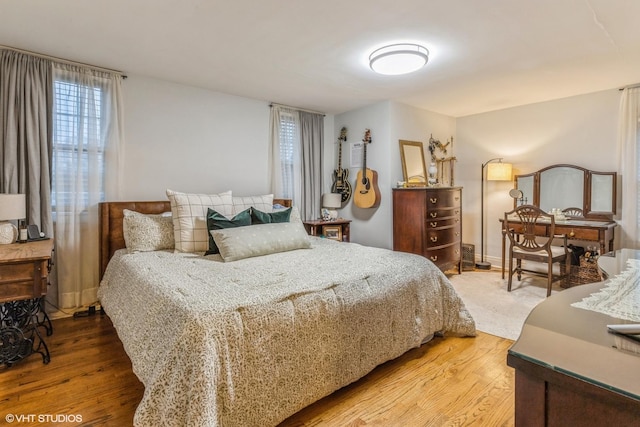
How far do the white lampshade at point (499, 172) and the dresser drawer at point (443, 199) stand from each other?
0.52 m

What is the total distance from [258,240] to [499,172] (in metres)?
3.54

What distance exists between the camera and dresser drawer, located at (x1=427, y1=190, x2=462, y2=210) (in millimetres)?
3902

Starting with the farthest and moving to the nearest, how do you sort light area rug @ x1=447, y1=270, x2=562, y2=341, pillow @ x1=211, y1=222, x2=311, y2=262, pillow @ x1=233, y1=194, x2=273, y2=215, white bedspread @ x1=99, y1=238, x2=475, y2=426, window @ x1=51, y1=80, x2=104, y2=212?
pillow @ x1=233, y1=194, x2=273, y2=215 → window @ x1=51, y1=80, x2=104, y2=212 → light area rug @ x1=447, y1=270, x2=562, y2=341 → pillow @ x1=211, y1=222, x2=311, y2=262 → white bedspread @ x1=99, y1=238, x2=475, y2=426

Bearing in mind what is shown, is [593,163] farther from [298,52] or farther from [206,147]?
[206,147]

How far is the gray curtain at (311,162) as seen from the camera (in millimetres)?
4426

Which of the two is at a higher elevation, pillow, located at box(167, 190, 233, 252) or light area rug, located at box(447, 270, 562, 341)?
pillow, located at box(167, 190, 233, 252)

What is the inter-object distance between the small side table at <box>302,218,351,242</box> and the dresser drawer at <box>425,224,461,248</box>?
106 centimetres

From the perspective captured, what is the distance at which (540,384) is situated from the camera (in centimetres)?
64

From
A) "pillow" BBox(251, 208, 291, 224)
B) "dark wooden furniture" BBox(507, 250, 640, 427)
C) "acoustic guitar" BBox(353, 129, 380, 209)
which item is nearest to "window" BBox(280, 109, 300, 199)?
"acoustic guitar" BBox(353, 129, 380, 209)

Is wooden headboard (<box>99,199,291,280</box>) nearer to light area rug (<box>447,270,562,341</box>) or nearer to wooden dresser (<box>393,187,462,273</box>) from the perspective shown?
wooden dresser (<box>393,187,462,273</box>)

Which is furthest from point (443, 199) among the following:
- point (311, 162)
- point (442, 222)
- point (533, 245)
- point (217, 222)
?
point (217, 222)

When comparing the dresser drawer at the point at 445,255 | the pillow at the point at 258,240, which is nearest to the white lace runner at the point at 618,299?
the pillow at the point at 258,240

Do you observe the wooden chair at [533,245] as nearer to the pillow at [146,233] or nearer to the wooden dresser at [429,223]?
the wooden dresser at [429,223]

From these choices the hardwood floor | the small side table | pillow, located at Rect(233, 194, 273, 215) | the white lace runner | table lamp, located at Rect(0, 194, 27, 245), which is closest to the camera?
the white lace runner
